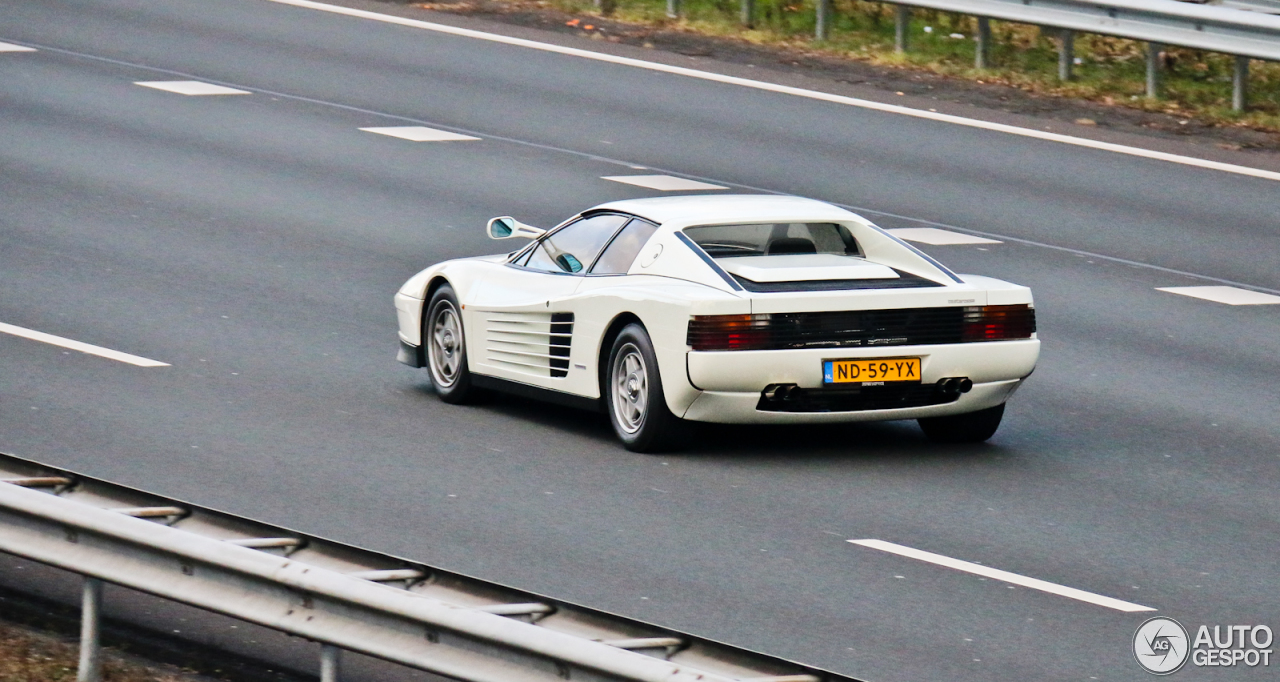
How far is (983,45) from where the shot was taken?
2273cm

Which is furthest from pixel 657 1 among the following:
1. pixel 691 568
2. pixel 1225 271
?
pixel 691 568

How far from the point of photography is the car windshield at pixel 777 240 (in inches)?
440

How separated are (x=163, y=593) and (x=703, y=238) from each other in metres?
5.20

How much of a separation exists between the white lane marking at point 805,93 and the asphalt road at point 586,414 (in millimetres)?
262

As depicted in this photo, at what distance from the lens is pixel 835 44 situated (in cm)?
2391

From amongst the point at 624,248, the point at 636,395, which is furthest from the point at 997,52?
the point at 636,395

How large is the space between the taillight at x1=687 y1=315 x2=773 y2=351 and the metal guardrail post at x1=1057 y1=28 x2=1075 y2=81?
12.5 m

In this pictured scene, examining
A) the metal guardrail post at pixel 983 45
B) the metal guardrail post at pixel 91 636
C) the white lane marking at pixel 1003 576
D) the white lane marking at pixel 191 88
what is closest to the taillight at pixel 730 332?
the white lane marking at pixel 1003 576

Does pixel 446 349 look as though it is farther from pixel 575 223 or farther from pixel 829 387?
pixel 829 387

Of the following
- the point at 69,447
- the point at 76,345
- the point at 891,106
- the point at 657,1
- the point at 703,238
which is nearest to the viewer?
the point at 69,447

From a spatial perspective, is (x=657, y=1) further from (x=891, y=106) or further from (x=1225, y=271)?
(x=1225, y=271)

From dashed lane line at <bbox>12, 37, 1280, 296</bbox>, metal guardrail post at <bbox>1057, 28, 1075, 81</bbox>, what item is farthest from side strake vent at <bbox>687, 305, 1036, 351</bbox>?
metal guardrail post at <bbox>1057, 28, 1075, 81</bbox>

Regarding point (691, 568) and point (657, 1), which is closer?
point (691, 568)

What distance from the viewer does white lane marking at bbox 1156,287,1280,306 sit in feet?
48.7
